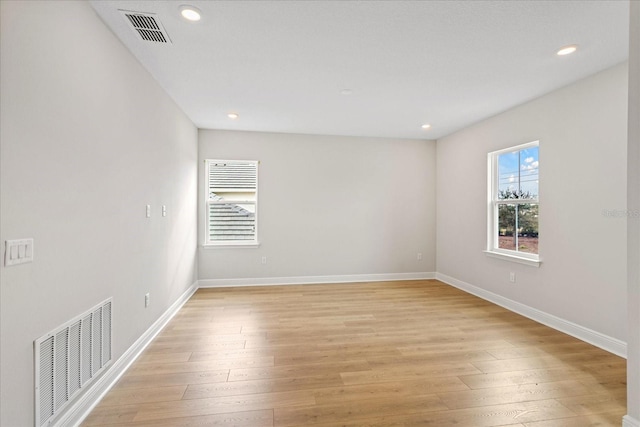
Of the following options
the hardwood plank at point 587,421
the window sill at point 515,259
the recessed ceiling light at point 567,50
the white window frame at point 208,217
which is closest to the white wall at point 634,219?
the hardwood plank at point 587,421

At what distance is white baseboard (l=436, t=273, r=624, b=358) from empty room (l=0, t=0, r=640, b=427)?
3cm

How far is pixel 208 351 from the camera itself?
2.49m

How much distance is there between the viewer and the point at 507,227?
12.4 feet

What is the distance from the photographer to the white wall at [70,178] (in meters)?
1.24

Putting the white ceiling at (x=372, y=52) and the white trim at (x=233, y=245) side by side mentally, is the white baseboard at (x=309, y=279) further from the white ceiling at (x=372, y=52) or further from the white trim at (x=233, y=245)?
the white ceiling at (x=372, y=52)

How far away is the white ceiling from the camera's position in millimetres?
1818

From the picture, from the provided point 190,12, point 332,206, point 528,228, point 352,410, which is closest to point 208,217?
point 332,206

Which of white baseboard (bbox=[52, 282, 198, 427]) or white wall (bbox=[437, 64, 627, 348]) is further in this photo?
white wall (bbox=[437, 64, 627, 348])

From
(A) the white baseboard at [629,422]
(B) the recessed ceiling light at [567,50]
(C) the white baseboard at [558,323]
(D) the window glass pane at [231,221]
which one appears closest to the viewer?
(A) the white baseboard at [629,422]

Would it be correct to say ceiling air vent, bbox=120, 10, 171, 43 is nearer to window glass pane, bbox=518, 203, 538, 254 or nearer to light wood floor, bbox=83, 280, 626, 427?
light wood floor, bbox=83, 280, 626, 427

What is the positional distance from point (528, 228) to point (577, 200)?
0.73m

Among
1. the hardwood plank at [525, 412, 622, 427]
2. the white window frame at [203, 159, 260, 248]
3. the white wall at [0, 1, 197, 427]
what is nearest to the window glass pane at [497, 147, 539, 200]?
the hardwood plank at [525, 412, 622, 427]

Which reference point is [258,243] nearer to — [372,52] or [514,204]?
[372,52]

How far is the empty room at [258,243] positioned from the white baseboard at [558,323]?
3cm
